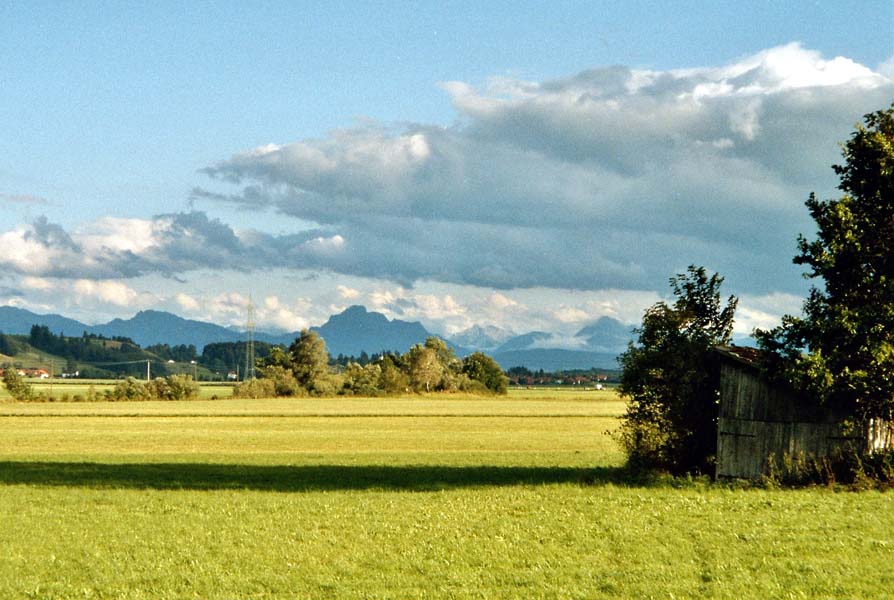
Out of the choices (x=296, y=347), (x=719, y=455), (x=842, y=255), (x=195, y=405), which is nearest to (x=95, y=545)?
(x=719, y=455)

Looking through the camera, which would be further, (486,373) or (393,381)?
(486,373)

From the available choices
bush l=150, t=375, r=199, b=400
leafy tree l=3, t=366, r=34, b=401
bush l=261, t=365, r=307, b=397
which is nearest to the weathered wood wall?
bush l=150, t=375, r=199, b=400

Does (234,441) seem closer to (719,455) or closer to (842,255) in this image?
(719,455)

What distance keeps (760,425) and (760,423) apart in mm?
71

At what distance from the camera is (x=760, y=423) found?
101 feet

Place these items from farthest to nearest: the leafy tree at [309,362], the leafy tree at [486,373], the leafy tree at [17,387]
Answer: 1. the leafy tree at [486,373]
2. the leafy tree at [309,362]
3. the leafy tree at [17,387]

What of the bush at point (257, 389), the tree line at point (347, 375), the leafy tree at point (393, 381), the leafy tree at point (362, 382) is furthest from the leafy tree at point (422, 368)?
the bush at point (257, 389)

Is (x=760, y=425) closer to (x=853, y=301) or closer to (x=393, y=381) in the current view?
(x=853, y=301)

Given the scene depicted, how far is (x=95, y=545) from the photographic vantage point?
20.9 meters

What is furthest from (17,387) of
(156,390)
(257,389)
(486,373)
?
(486,373)

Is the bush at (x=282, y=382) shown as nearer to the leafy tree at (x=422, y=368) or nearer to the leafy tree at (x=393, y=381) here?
the leafy tree at (x=393, y=381)

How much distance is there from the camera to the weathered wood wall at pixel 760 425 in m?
30.2

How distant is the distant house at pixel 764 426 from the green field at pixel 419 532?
144 centimetres

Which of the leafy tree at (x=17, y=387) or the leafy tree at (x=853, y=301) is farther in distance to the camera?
the leafy tree at (x=17, y=387)
